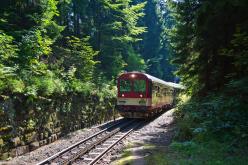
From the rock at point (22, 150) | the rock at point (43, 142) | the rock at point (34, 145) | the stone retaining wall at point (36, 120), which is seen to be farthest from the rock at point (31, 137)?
the rock at point (43, 142)

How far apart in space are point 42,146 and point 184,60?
684 cm

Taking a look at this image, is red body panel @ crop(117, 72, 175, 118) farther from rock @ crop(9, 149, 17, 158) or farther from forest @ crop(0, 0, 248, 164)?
rock @ crop(9, 149, 17, 158)

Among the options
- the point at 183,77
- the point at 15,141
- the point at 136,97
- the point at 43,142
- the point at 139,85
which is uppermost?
the point at 183,77

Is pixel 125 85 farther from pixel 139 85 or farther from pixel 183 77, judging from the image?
pixel 183 77

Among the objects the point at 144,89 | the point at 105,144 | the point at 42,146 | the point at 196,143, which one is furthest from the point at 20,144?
the point at 144,89

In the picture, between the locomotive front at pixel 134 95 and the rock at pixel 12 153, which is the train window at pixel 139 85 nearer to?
the locomotive front at pixel 134 95

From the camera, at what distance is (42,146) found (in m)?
12.4

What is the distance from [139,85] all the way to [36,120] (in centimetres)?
947

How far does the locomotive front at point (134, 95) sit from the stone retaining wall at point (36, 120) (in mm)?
2708

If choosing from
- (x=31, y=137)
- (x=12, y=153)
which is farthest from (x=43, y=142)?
(x=12, y=153)

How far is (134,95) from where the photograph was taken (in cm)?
2070

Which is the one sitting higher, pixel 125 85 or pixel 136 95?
pixel 125 85

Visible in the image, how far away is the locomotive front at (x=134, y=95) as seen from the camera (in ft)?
66.6

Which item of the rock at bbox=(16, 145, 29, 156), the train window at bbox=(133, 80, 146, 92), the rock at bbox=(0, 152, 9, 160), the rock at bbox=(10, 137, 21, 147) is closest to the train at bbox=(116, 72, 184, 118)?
the train window at bbox=(133, 80, 146, 92)
